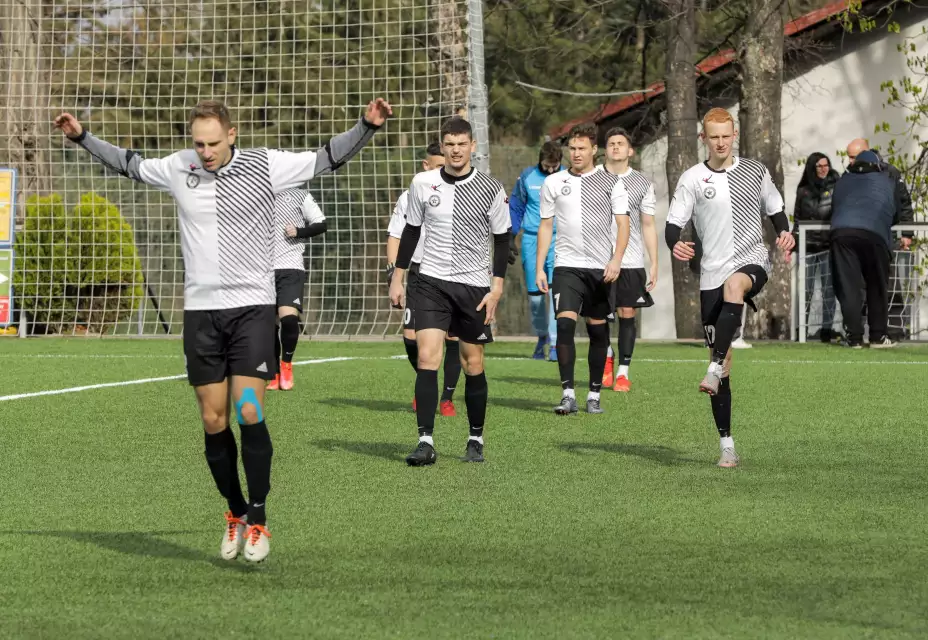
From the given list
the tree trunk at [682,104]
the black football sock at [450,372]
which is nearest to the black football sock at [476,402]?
the black football sock at [450,372]

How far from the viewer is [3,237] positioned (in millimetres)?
21016

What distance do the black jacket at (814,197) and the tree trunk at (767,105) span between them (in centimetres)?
79

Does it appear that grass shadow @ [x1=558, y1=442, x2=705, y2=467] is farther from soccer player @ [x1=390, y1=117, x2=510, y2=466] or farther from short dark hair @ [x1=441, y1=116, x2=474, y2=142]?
short dark hair @ [x1=441, y1=116, x2=474, y2=142]

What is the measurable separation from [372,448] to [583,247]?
3025mm

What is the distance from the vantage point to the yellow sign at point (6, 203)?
2098 cm

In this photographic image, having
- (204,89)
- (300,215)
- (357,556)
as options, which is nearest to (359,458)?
(357,556)

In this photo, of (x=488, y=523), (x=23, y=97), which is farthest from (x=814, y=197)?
(x=488, y=523)

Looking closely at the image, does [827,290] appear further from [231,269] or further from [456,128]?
[231,269]

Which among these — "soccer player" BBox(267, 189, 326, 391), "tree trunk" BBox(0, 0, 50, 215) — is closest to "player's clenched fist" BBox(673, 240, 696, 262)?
"soccer player" BBox(267, 189, 326, 391)

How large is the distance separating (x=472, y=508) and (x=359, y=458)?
1971 millimetres

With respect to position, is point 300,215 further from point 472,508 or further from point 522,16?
point 522,16

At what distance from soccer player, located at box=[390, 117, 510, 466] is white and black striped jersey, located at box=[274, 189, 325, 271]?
178 inches

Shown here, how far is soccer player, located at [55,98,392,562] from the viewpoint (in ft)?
20.7

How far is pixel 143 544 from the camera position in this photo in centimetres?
652
